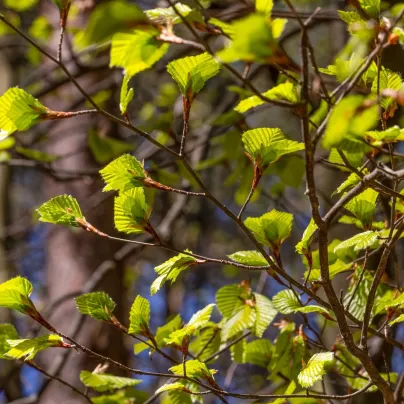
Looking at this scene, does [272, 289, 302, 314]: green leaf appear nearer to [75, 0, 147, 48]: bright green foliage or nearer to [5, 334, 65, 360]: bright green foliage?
[5, 334, 65, 360]: bright green foliage

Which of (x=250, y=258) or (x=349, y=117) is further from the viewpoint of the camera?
(x=250, y=258)

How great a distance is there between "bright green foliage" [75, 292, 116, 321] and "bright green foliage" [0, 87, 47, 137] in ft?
0.85

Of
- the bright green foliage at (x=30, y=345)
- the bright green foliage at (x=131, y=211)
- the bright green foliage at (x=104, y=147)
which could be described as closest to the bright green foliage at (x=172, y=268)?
the bright green foliage at (x=131, y=211)

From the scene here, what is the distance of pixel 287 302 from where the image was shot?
0.79m

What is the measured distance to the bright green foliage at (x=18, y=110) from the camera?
0.64 metres

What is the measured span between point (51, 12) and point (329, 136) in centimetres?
226

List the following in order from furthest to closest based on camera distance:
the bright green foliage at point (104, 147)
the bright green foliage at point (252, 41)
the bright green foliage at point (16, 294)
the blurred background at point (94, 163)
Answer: the bright green foliage at point (104, 147) < the blurred background at point (94, 163) < the bright green foliage at point (16, 294) < the bright green foliage at point (252, 41)

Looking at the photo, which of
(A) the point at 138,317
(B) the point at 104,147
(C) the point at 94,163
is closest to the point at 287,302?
(A) the point at 138,317

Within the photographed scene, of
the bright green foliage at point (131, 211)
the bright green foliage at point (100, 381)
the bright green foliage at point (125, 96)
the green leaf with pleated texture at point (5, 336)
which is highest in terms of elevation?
the bright green foliage at point (125, 96)

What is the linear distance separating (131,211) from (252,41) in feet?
1.15

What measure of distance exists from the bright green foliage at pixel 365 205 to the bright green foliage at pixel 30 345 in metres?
0.43

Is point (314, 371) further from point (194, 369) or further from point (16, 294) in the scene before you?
point (16, 294)

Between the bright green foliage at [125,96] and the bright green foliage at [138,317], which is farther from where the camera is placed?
the bright green foliage at [138,317]

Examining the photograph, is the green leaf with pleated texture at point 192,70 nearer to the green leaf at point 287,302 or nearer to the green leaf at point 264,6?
the green leaf at point 264,6
